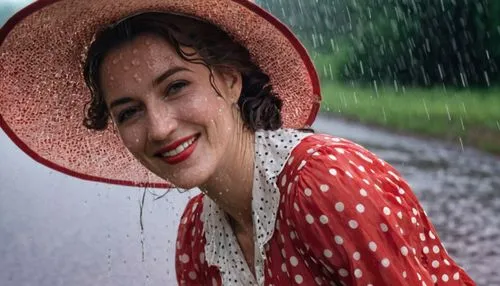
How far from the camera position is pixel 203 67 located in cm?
175

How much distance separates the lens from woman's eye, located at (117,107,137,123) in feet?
5.65

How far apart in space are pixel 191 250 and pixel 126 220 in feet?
13.9

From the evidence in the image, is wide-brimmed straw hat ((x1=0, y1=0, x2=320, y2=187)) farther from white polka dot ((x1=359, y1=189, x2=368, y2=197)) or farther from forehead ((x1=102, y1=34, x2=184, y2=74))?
white polka dot ((x1=359, y1=189, x2=368, y2=197))

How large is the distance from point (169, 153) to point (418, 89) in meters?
7.90

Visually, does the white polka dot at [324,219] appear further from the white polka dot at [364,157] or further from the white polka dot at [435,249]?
the white polka dot at [435,249]

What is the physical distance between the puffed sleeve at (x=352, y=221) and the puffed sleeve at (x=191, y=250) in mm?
425

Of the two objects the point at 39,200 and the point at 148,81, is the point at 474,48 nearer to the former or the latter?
the point at 39,200

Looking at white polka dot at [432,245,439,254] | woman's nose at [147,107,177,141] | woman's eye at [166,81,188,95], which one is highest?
woman's eye at [166,81,188,95]

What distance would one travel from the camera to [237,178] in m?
1.80

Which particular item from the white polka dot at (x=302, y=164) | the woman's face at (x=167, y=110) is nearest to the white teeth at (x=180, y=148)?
the woman's face at (x=167, y=110)

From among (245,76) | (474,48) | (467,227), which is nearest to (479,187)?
(467,227)

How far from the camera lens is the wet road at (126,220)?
509 centimetres

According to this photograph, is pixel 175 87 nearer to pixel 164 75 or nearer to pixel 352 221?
pixel 164 75

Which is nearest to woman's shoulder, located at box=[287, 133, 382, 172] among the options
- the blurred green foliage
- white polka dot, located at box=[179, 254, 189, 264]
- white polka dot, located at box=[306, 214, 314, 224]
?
white polka dot, located at box=[306, 214, 314, 224]
